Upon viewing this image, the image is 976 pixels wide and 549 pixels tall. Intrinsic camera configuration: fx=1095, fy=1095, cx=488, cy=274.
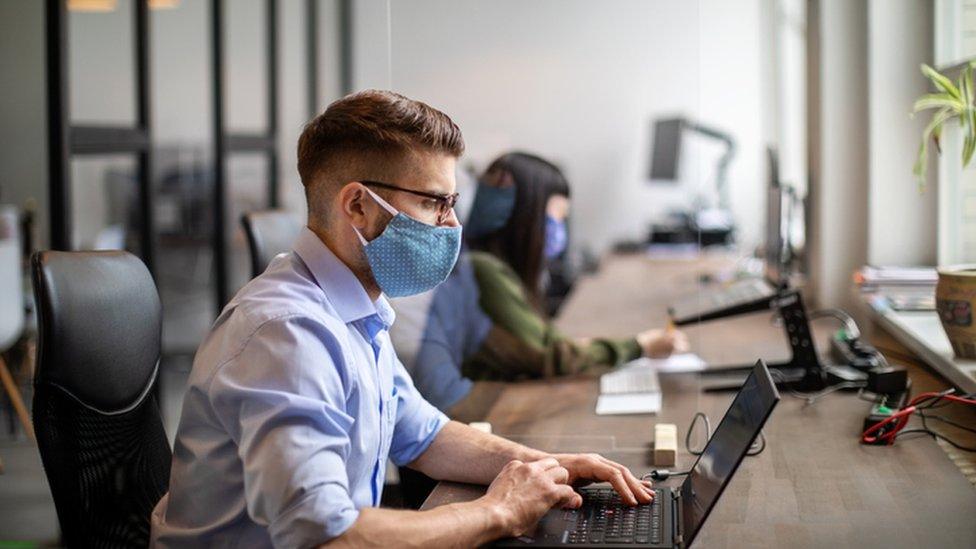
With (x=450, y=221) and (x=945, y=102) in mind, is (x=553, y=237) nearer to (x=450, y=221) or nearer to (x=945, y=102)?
(x=945, y=102)

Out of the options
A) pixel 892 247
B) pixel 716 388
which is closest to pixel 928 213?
pixel 892 247

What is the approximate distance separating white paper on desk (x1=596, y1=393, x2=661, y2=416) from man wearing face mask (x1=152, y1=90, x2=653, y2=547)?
0.67 metres

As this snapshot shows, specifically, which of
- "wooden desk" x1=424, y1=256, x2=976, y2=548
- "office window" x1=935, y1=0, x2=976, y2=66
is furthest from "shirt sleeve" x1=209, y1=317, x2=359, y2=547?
"office window" x1=935, y1=0, x2=976, y2=66

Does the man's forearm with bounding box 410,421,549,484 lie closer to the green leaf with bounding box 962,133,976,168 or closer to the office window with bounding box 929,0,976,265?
the green leaf with bounding box 962,133,976,168

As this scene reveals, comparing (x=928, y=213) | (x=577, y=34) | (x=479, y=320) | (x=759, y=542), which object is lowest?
(x=759, y=542)

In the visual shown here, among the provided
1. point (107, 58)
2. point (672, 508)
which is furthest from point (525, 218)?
point (107, 58)

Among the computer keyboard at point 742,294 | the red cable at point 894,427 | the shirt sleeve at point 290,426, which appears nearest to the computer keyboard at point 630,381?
the computer keyboard at point 742,294

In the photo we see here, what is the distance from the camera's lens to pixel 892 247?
135 inches

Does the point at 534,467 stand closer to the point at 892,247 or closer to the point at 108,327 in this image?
the point at 108,327

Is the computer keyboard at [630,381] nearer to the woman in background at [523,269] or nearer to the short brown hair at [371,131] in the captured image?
the woman in background at [523,269]

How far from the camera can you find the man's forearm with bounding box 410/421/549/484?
1800 mm

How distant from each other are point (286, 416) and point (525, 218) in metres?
1.65

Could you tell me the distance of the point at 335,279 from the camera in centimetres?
161

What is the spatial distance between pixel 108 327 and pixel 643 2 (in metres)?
1.51
